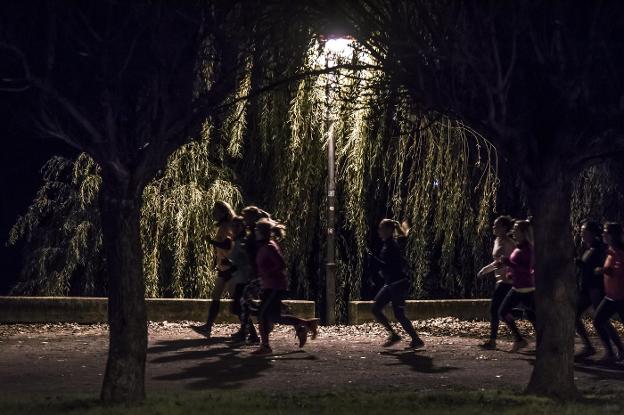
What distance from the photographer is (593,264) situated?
14.7 metres

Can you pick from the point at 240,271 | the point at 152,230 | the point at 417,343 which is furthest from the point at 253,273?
the point at 152,230

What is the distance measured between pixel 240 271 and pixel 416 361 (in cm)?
287

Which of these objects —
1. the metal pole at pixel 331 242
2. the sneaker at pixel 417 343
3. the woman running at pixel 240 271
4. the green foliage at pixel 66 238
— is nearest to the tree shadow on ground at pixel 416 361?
the sneaker at pixel 417 343

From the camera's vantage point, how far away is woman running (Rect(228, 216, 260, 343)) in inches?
634

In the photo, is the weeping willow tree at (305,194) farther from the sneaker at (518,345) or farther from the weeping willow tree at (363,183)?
the sneaker at (518,345)

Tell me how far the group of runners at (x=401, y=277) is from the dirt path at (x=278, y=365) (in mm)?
384

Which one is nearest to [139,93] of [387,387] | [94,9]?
[94,9]

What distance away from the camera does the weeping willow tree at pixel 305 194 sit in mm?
20234

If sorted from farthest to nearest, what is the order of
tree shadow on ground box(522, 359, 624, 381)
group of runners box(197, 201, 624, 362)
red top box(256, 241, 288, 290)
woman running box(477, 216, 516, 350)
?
woman running box(477, 216, 516, 350) < red top box(256, 241, 288, 290) < group of runners box(197, 201, 624, 362) < tree shadow on ground box(522, 359, 624, 381)

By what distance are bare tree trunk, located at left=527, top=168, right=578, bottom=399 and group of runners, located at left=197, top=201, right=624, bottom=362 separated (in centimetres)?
301

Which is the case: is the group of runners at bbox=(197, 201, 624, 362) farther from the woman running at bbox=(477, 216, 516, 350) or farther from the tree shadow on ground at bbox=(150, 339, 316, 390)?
the tree shadow on ground at bbox=(150, 339, 316, 390)

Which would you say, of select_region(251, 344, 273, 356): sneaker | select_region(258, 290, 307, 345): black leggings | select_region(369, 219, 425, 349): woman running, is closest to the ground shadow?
select_region(251, 344, 273, 356): sneaker

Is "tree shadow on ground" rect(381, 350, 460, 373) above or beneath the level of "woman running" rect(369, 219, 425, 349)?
beneath

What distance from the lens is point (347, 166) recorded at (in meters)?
20.6
